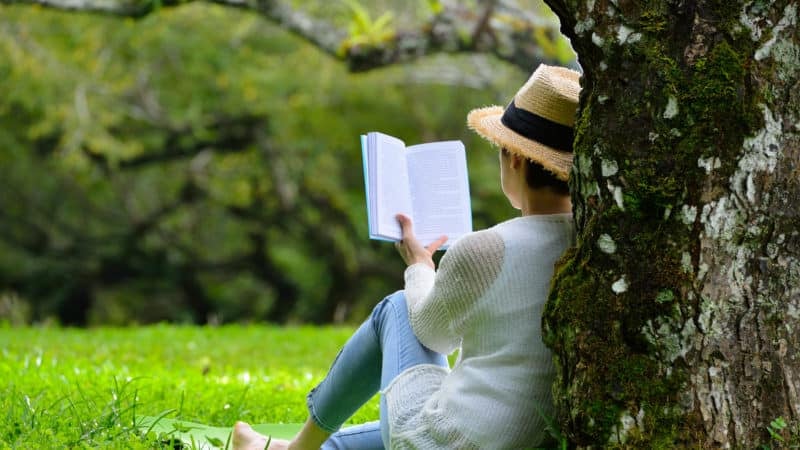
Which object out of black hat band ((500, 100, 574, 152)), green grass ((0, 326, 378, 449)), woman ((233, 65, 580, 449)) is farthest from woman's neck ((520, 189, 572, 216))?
green grass ((0, 326, 378, 449))

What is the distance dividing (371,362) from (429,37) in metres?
4.97

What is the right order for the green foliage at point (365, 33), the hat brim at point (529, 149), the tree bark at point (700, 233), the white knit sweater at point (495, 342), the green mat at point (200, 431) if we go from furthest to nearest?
the green foliage at point (365, 33)
the green mat at point (200, 431)
the hat brim at point (529, 149)
the white knit sweater at point (495, 342)
the tree bark at point (700, 233)

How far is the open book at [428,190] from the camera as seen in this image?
2.83m

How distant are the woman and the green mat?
0.68 m

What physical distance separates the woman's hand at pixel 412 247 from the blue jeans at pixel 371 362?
108 mm

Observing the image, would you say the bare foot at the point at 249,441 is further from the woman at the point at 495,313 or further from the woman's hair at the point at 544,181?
the woman's hair at the point at 544,181

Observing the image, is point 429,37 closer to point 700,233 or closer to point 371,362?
point 371,362

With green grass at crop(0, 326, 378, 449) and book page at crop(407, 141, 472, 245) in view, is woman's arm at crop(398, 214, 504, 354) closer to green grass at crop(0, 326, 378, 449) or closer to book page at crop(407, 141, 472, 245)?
book page at crop(407, 141, 472, 245)

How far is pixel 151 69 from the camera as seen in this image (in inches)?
540

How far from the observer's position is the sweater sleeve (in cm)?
230

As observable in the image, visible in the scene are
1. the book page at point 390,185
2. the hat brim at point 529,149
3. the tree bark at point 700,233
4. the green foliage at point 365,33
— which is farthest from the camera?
the green foliage at point 365,33

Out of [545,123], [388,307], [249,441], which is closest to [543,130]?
[545,123]

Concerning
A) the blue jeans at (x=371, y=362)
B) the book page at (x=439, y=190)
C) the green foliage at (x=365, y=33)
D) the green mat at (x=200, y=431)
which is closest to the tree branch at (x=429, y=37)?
the green foliage at (x=365, y=33)

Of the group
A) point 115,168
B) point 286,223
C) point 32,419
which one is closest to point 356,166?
point 286,223
